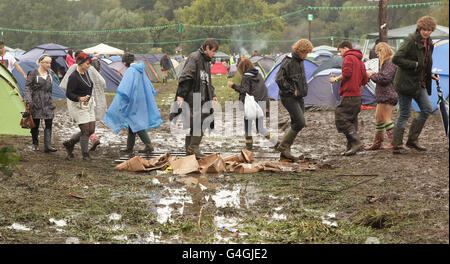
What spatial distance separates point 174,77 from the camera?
3262 cm

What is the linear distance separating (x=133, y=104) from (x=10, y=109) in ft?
8.09

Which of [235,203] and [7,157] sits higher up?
[7,157]

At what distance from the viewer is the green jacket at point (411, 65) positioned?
22.8 feet

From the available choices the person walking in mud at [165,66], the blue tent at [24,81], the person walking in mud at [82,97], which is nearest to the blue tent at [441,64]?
the person walking in mud at [82,97]

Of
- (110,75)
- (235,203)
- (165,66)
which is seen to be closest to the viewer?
(235,203)

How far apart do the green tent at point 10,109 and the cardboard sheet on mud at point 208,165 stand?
2.85 m

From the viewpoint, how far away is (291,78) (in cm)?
787

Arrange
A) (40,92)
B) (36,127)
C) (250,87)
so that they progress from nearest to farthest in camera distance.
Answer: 1. (40,92)
2. (36,127)
3. (250,87)

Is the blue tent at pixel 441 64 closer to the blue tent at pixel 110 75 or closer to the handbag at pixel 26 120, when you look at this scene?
the handbag at pixel 26 120

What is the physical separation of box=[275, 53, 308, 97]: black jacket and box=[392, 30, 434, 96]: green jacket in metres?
1.36

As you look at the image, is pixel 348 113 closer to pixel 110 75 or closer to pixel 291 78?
pixel 291 78

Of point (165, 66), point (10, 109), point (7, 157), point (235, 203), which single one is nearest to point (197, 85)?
point (235, 203)

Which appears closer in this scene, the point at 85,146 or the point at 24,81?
the point at 85,146

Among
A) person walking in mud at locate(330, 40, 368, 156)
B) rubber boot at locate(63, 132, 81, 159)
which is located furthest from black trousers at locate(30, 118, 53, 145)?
person walking in mud at locate(330, 40, 368, 156)
